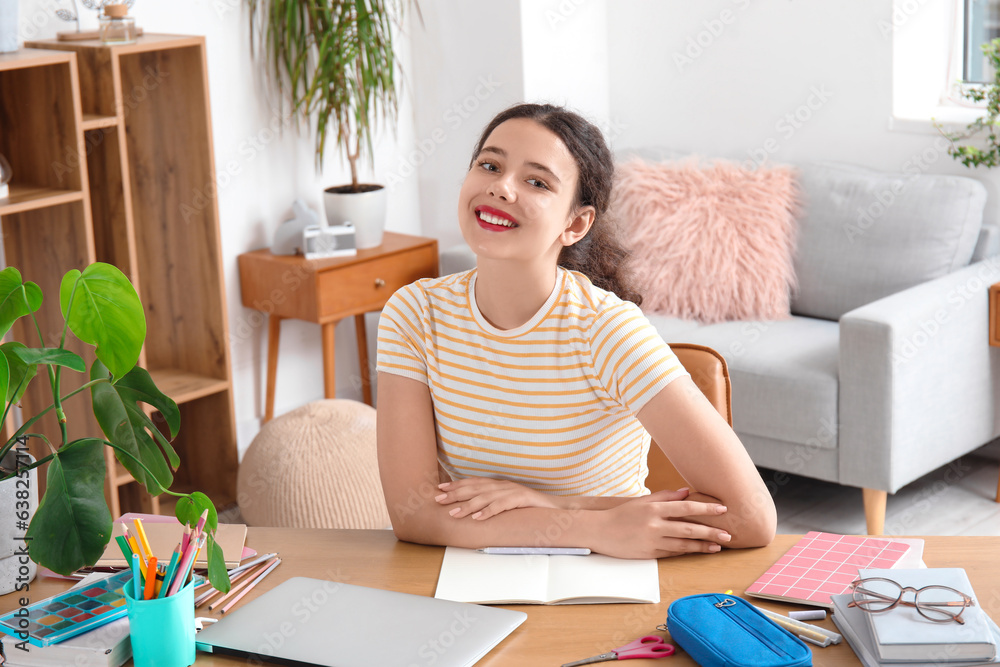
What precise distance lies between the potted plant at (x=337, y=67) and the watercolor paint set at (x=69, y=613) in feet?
7.56

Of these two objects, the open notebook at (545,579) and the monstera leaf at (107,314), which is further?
the open notebook at (545,579)

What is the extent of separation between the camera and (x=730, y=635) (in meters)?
1.03

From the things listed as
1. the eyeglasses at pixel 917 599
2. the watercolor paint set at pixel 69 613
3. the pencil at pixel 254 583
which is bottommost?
the pencil at pixel 254 583

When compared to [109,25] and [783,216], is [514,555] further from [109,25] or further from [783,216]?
[783,216]

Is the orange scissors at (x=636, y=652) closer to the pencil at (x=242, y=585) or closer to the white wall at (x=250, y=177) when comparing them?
the pencil at (x=242, y=585)

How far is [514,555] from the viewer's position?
1.29 metres

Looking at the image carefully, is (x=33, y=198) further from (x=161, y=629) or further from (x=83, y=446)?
(x=161, y=629)

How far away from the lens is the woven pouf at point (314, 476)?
261cm

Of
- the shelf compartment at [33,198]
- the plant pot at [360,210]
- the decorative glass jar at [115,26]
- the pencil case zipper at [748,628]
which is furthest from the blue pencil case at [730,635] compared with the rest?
the plant pot at [360,210]

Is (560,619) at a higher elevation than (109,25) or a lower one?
lower

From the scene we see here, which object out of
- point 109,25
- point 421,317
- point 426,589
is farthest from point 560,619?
point 109,25

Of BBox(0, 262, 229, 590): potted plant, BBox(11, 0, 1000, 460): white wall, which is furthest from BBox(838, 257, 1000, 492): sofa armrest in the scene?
BBox(0, 262, 229, 590): potted plant

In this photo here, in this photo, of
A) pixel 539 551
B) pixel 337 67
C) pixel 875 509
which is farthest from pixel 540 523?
pixel 337 67

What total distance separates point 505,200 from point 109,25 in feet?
5.55
